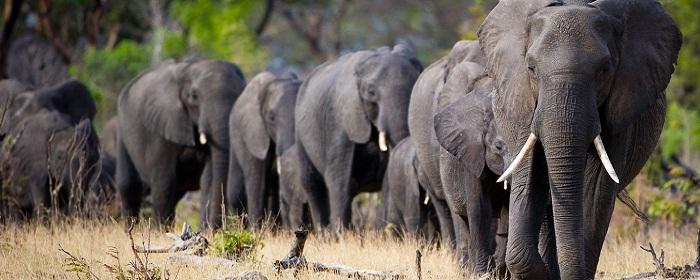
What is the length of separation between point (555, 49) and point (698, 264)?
6.43 feet

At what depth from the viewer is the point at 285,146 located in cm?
1614

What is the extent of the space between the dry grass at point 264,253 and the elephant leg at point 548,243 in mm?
838

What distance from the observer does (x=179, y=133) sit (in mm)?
16688

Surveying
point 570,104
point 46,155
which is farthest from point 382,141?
point 570,104

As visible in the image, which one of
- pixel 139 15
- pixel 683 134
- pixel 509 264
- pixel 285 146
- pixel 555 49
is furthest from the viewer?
pixel 139 15

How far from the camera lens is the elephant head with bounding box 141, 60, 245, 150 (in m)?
16.7

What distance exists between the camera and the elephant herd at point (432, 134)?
7.94 metres

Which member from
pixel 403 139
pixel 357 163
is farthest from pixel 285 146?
pixel 403 139

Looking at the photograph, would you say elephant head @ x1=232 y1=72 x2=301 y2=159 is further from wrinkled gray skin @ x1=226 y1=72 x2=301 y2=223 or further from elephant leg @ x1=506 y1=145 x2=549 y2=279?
elephant leg @ x1=506 y1=145 x2=549 y2=279

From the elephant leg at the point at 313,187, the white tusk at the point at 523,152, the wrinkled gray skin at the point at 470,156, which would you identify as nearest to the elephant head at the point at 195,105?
the elephant leg at the point at 313,187

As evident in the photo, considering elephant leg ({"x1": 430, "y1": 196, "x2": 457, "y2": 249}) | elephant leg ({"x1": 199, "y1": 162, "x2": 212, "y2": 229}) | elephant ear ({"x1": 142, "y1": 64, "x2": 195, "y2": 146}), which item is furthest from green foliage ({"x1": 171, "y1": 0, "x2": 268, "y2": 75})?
elephant leg ({"x1": 430, "y1": 196, "x2": 457, "y2": 249})

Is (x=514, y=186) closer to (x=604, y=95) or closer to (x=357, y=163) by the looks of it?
(x=604, y=95)

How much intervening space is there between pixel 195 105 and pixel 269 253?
591cm

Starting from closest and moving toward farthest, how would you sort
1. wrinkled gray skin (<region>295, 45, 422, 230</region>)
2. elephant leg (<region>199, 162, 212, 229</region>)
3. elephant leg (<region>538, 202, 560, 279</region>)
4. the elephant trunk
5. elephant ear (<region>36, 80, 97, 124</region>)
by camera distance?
the elephant trunk < elephant leg (<region>538, 202, 560, 279</region>) < wrinkled gray skin (<region>295, 45, 422, 230</region>) < elephant leg (<region>199, 162, 212, 229</region>) < elephant ear (<region>36, 80, 97, 124</region>)
